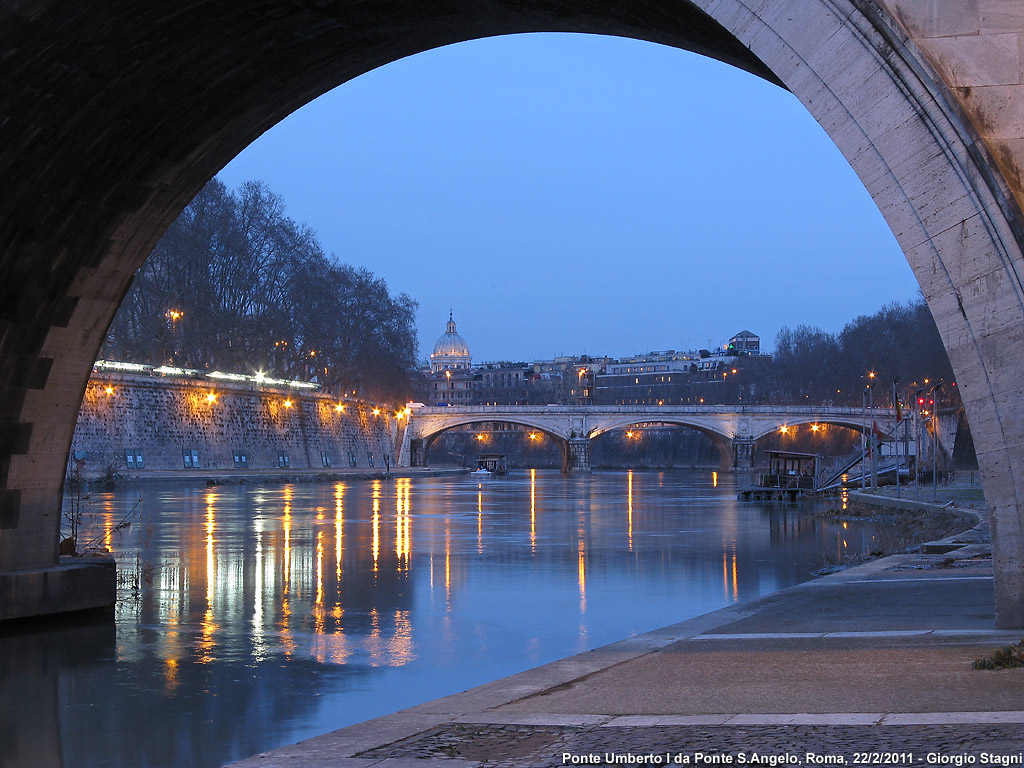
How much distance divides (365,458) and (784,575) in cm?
7553

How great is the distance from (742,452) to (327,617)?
96.9 metres

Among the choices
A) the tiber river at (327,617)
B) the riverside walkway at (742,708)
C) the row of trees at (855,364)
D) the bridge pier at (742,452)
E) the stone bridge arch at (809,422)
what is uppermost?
the row of trees at (855,364)

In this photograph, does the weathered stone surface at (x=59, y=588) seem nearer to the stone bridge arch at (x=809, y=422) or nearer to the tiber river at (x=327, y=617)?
the tiber river at (x=327, y=617)

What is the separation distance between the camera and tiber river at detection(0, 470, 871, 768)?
1009 cm

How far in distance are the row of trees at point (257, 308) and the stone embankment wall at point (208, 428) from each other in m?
3.36

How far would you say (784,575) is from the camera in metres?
20.7

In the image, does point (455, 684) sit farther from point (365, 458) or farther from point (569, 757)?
point (365, 458)

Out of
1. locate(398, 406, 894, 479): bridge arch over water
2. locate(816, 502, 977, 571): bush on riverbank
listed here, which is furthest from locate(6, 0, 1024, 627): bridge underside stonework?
locate(398, 406, 894, 479): bridge arch over water

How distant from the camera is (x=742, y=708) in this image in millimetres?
6863

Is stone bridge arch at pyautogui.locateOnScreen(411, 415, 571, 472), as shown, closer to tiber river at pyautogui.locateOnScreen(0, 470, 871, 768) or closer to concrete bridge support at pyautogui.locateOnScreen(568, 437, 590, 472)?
concrete bridge support at pyautogui.locateOnScreen(568, 437, 590, 472)

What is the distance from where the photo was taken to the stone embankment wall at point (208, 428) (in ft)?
197

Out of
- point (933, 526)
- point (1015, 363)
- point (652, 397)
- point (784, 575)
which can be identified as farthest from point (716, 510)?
point (652, 397)

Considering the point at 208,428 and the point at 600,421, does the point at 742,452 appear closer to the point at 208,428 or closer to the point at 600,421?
the point at 600,421

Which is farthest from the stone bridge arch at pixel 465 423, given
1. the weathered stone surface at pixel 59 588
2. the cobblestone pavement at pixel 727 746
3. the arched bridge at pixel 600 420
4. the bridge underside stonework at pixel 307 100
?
the cobblestone pavement at pixel 727 746
